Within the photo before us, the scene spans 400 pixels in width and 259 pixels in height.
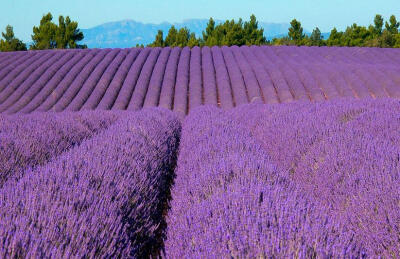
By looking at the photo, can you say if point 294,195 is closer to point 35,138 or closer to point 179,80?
point 35,138

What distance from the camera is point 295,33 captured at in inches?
1416

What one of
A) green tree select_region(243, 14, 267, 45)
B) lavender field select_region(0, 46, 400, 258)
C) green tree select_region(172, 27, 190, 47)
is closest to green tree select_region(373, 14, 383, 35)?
green tree select_region(243, 14, 267, 45)

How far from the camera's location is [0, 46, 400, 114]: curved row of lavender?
10.3 meters

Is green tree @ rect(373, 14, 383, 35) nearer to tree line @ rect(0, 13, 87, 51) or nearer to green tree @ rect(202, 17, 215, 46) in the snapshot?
green tree @ rect(202, 17, 215, 46)

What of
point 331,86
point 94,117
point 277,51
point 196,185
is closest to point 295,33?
point 277,51

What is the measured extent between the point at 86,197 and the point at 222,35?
33017 mm

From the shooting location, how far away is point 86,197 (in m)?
2.25

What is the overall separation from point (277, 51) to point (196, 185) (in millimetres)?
14470

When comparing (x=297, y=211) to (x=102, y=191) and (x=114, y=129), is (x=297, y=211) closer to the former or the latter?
(x=102, y=191)

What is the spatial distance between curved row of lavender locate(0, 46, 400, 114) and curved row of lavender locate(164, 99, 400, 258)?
5421mm

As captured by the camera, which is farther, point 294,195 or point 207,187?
point 207,187

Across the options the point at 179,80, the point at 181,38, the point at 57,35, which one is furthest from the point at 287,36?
the point at 179,80

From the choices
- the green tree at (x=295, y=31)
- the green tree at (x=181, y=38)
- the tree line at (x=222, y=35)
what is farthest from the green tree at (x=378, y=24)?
the green tree at (x=181, y=38)

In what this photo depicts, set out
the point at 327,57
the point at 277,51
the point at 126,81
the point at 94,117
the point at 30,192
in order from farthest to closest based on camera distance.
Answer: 1. the point at 277,51
2. the point at 327,57
3. the point at 126,81
4. the point at 94,117
5. the point at 30,192
